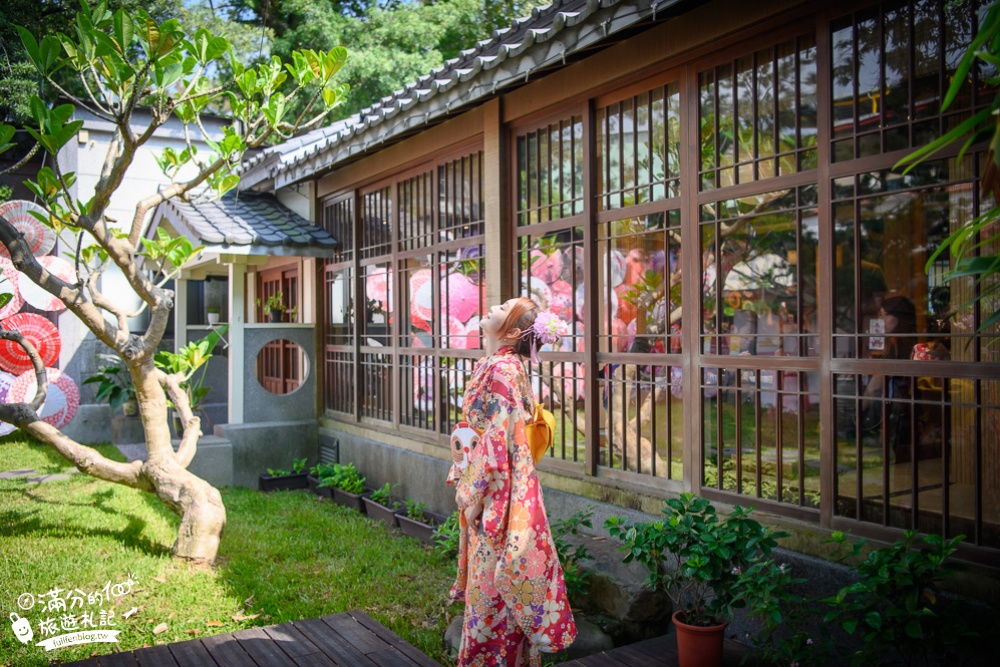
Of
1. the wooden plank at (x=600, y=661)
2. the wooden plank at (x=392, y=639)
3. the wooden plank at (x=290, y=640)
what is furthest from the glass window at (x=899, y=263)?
the wooden plank at (x=290, y=640)

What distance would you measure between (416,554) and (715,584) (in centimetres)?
372

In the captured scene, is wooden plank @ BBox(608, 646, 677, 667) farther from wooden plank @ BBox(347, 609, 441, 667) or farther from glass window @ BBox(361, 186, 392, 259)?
glass window @ BBox(361, 186, 392, 259)

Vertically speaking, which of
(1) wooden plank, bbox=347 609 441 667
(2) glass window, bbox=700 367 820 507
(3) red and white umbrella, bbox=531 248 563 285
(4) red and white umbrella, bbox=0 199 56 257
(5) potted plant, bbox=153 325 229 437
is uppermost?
(4) red and white umbrella, bbox=0 199 56 257

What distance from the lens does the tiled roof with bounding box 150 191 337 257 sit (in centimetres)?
985

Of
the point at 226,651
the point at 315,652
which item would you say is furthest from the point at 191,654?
the point at 315,652

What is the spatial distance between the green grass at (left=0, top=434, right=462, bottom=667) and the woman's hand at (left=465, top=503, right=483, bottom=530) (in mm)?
1203

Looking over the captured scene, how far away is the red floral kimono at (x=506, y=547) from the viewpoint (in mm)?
4156

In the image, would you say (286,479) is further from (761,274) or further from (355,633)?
(761,274)

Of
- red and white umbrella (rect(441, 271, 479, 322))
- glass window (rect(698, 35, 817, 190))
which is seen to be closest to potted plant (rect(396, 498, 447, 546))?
red and white umbrella (rect(441, 271, 479, 322))

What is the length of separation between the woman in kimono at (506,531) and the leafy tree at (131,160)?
2.95m

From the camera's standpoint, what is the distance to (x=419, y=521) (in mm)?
7934

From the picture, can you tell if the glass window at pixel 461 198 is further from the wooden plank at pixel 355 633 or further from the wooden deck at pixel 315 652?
the wooden deck at pixel 315 652

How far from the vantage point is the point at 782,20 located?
4.69m

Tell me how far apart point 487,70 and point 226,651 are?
469 centimetres
